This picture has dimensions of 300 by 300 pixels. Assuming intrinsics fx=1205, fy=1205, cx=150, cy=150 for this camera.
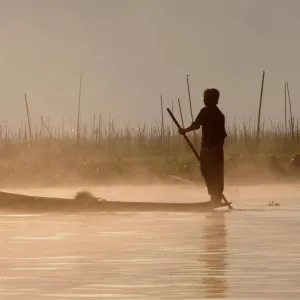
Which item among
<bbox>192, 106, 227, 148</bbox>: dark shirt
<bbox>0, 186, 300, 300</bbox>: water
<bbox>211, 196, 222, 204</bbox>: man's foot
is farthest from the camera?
<bbox>192, 106, 227, 148</bbox>: dark shirt

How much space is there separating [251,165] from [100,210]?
14299 millimetres

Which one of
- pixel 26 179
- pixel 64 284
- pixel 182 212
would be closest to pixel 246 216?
pixel 182 212

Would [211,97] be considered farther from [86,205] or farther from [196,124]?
[86,205]

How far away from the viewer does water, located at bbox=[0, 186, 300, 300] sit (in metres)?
7.03

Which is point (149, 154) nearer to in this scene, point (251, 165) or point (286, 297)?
point (251, 165)

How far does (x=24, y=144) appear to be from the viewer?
40062 mm

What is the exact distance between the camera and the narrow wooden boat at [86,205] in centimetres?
1459

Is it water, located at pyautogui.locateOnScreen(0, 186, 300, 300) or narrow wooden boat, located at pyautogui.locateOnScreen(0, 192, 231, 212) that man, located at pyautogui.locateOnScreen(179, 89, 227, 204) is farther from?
water, located at pyautogui.locateOnScreen(0, 186, 300, 300)

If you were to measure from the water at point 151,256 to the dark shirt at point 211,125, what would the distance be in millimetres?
1289

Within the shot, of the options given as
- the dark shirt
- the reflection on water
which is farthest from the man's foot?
the reflection on water

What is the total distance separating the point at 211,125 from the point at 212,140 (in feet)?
0.67

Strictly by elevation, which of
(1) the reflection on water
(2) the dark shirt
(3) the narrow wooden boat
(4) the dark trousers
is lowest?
(1) the reflection on water

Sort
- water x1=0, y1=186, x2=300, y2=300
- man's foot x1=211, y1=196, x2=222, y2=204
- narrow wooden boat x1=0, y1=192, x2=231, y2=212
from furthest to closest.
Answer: man's foot x1=211, y1=196, x2=222, y2=204, narrow wooden boat x1=0, y1=192, x2=231, y2=212, water x1=0, y1=186, x2=300, y2=300

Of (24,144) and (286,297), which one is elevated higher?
(24,144)
